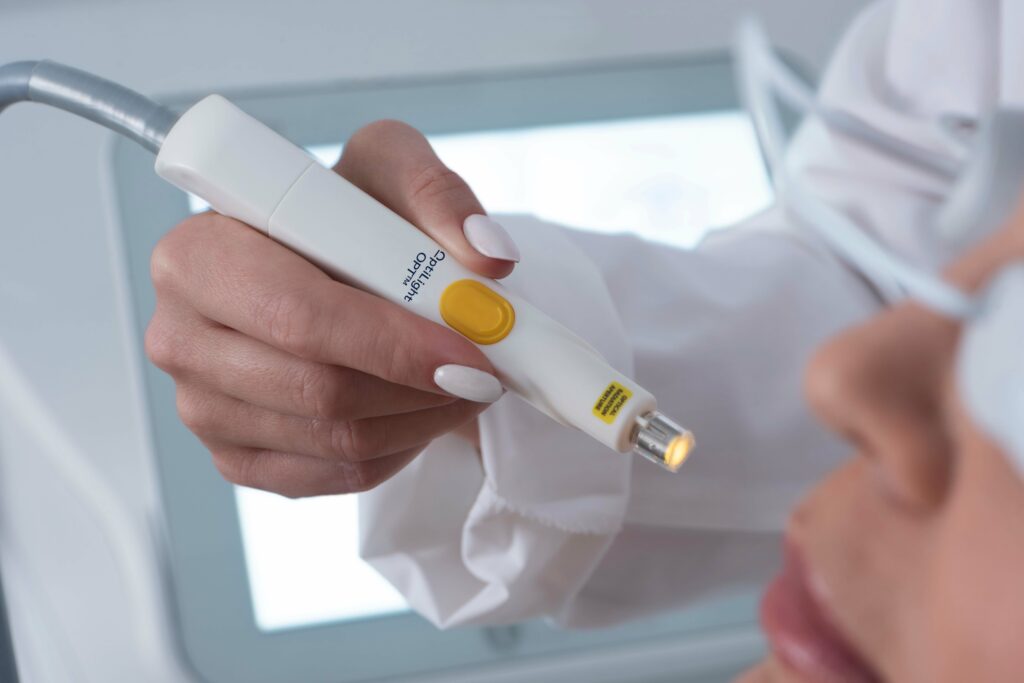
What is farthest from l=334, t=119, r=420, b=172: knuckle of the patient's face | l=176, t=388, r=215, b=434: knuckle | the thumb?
the patient's face

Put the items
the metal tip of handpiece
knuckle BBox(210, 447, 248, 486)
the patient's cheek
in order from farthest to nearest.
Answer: knuckle BBox(210, 447, 248, 486), the metal tip of handpiece, the patient's cheek

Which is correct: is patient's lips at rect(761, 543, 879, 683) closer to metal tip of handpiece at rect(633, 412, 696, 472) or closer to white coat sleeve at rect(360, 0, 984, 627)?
metal tip of handpiece at rect(633, 412, 696, 472)

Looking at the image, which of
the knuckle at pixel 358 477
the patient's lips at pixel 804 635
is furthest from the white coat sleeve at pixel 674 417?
the patient's lips at pixel 804 635

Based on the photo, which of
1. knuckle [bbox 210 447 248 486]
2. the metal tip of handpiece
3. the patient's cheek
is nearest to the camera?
the patient's cheek

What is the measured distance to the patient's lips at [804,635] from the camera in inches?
10.7

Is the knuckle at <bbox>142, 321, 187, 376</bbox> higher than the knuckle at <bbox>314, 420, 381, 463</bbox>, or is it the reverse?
the knuckle at <bbox>142, 321, 187, 376</bbox>

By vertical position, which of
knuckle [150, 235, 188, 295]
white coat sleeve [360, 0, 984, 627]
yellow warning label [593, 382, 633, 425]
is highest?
knuckle [150, 235, 188, 295]

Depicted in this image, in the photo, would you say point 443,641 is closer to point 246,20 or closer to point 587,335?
point 587,335

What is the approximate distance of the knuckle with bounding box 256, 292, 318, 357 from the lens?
1.20ft

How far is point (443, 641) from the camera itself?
Result: 0.70m

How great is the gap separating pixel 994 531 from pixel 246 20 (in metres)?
0.66

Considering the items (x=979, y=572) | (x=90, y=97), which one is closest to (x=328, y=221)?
(x=90, y=97)

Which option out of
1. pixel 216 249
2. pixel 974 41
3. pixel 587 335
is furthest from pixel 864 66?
pixel 216 249

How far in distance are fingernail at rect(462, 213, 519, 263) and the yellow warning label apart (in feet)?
0.19
